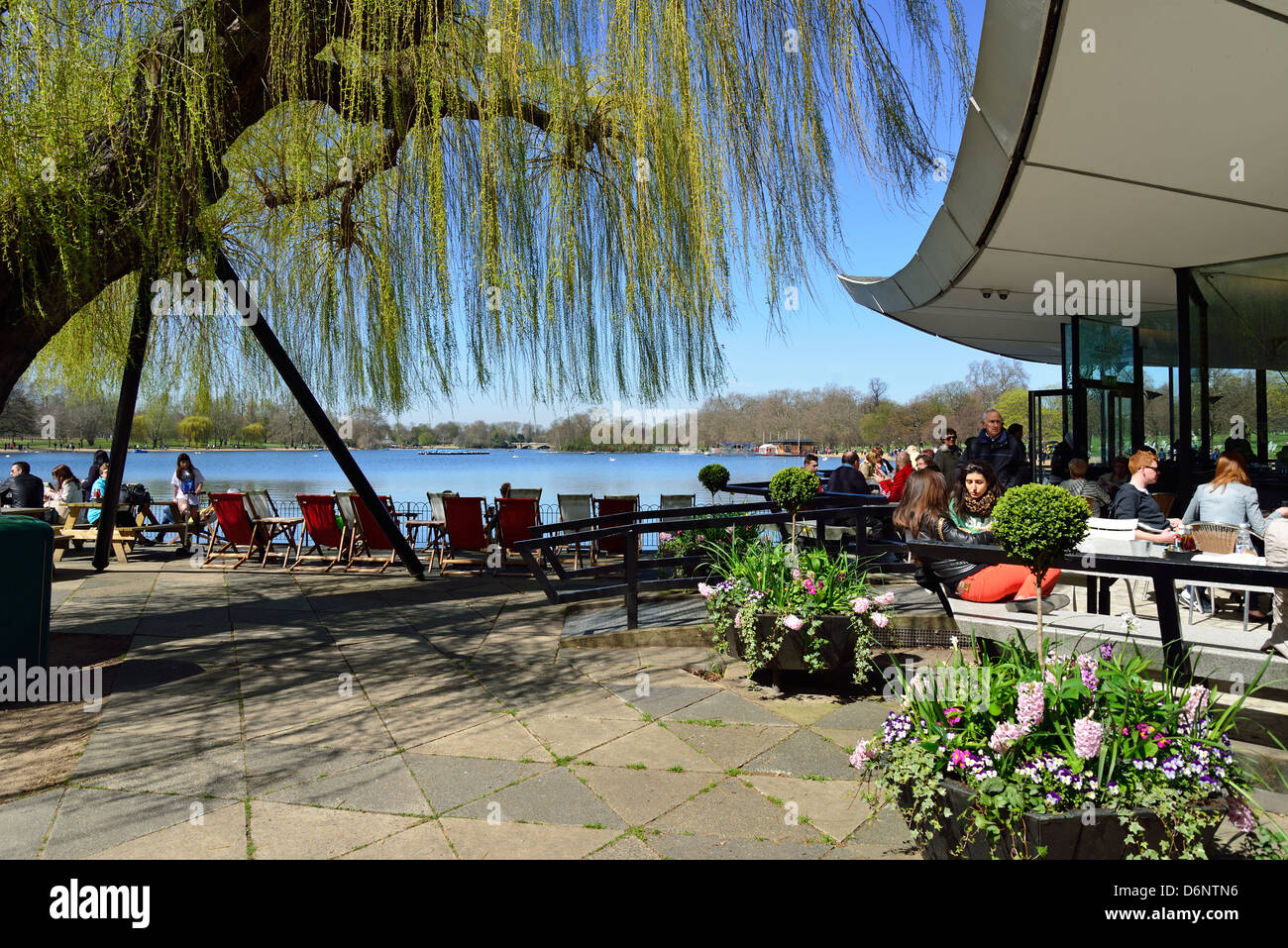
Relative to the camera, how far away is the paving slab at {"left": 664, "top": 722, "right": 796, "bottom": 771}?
3.98 m

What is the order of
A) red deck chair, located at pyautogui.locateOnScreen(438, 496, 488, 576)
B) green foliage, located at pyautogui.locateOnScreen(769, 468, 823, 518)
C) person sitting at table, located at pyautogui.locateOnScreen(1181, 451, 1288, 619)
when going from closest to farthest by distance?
green foliage, located at pyautogui.locateOnScreen(769, 468, 823, 518)
person sitting at table, located at pyautogui.locateOnScreen(1181, 451, 1288, 619)
red deck chair, located at pyautogui.locateOnScreen(438, 496, 488, 576)

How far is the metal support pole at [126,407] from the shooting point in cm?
598

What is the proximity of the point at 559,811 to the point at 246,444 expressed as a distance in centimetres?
588

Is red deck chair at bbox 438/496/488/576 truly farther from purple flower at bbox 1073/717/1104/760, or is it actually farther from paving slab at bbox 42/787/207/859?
purple flower at bbox 1073/717/1104/760

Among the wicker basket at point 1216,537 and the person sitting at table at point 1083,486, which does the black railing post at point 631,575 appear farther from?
the person sitting at table at point 1083,486

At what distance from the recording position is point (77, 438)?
10156 millimetres

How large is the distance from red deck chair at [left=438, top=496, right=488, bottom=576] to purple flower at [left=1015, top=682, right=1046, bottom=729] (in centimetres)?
889

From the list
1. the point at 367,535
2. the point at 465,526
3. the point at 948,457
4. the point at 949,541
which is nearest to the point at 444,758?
the point at 949,541

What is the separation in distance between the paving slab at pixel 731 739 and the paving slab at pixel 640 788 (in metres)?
0.26

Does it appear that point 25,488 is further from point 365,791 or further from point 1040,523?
point 1040,523

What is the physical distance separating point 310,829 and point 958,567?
3.79m

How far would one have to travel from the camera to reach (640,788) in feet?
11.8

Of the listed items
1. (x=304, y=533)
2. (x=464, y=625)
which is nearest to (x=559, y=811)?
(x=464, y=625)

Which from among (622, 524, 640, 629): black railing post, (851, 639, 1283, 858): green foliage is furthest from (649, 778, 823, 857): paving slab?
(622, 524, 640, 629): black railing post
